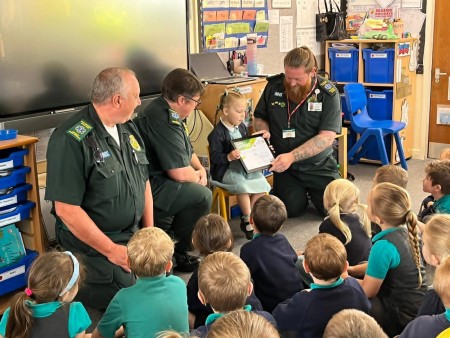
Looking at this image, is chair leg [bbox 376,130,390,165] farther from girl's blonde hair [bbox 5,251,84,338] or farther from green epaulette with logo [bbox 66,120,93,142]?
girl's blonde hair [bbox 5,251,84,338]

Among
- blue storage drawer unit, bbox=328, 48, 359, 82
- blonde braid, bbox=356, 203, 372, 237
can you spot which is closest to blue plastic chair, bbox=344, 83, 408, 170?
blue storage drawer unit, bbox=328, 48, 359, 82

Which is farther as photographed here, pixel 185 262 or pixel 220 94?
pixel 220 94

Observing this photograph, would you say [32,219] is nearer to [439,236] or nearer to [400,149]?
[439,236]

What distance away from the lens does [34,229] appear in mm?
3043

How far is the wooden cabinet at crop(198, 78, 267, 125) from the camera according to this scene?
4.20 meters

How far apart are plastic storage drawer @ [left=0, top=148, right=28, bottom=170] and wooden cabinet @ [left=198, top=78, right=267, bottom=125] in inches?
64.3

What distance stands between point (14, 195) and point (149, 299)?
1.16 meters

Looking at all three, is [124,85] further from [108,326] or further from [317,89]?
[317,89]

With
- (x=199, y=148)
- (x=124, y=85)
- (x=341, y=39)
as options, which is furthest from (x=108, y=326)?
(x=341, y=39)

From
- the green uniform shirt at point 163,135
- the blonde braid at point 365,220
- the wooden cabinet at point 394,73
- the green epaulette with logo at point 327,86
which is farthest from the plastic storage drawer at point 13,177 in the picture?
the wooden cabinet at point 394,73

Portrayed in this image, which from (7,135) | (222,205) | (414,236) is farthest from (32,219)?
(414,236)

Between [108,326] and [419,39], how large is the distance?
16.3 ft

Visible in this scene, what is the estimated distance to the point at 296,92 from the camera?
4.28 metres

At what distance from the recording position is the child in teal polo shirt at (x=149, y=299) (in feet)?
6.88
